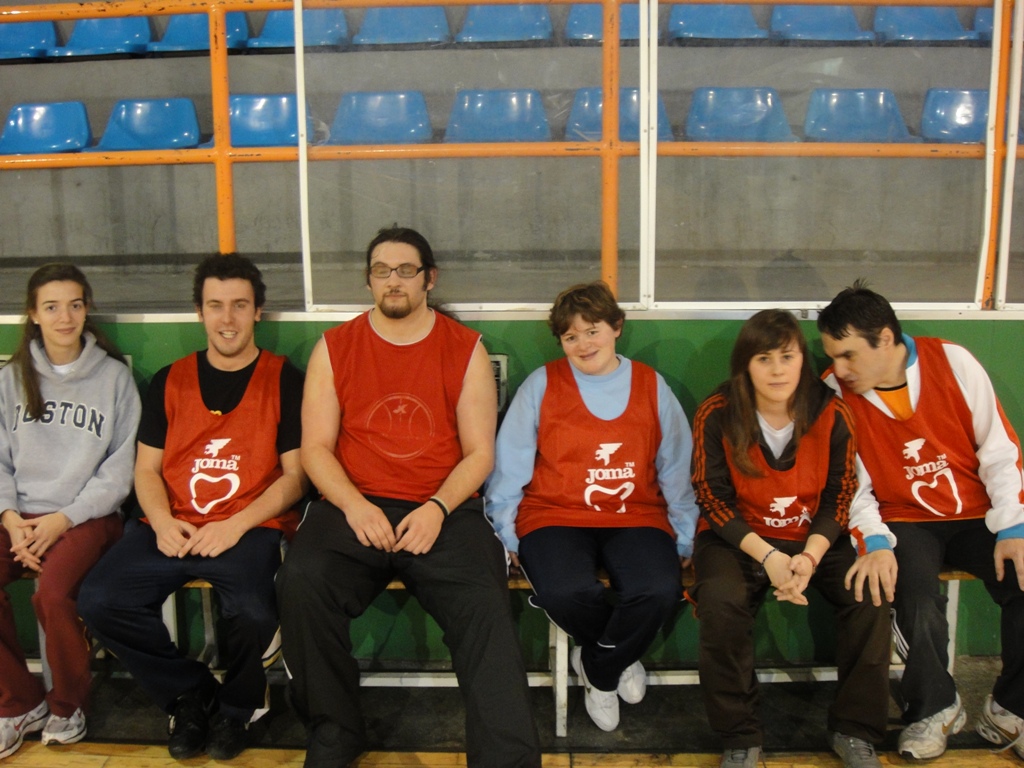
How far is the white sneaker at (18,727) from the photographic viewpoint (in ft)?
7.37

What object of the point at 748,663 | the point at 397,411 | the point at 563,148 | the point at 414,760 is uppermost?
the point at 563,148

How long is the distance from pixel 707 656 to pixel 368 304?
4.88 feet

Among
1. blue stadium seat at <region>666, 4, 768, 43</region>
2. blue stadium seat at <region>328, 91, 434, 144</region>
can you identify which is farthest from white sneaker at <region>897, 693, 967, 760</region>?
blue stadium seat at <region>328, 91, 434, 144</region>

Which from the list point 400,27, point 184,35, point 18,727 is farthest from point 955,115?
point 184,35

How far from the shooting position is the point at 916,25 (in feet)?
8.88

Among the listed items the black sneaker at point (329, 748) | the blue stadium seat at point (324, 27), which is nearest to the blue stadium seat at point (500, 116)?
the blue stadium seat at point (324, 27)

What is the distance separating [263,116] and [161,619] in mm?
1927

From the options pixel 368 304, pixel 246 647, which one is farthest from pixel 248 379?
pixel 246 647

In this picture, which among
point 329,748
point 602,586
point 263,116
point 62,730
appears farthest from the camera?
point 263,116

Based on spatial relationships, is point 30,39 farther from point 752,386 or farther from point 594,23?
point 752,386

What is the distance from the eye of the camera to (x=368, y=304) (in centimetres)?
269

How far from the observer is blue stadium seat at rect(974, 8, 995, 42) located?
2.55 metres

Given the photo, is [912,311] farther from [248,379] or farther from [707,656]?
[248,379]

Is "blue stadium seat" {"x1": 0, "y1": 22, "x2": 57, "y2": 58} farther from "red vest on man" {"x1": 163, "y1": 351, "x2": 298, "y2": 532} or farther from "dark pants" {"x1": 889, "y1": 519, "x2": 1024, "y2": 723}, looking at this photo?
"dark pants" {"x1": 889, "y1": 519, "x2": 1024, "y2": 723}
